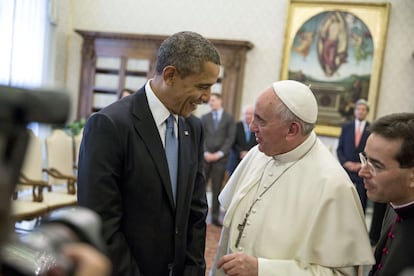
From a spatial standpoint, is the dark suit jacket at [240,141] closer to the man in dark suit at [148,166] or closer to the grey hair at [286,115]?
the grey hair at [286,115]

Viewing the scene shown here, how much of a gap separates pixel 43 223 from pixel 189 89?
1288mm

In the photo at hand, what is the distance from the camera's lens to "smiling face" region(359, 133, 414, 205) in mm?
1710

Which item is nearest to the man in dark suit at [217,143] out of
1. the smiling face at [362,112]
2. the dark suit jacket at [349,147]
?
the dark suit jacket at [349,147]

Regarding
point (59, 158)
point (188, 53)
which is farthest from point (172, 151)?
point (59, 158)

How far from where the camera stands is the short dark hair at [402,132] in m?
1.70

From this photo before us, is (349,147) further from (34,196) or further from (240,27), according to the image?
(34,196)

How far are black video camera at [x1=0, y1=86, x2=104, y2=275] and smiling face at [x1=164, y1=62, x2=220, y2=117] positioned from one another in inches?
49.4

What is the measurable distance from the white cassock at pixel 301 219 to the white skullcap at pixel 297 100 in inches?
5.3

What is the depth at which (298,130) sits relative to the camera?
2.08m

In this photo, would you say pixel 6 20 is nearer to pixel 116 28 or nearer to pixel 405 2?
pixel 116 28

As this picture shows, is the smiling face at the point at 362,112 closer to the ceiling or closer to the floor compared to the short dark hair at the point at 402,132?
closer to the floor

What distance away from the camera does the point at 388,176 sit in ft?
5.67

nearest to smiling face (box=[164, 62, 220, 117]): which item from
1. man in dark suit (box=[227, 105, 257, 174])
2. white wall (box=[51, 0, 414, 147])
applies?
man in dark suit (box=[227, 105, 257, 174])

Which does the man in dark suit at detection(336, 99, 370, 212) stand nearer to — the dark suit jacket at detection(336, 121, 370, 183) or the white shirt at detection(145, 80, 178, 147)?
the dark suit jacket at detection(336, 121, 370, 183)
